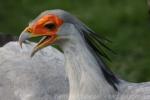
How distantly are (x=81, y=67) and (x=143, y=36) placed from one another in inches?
141

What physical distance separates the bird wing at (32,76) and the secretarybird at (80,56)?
2.48 ft

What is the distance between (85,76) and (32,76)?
1072 millimetres

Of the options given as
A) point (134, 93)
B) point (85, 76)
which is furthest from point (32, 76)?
point (134, 93)

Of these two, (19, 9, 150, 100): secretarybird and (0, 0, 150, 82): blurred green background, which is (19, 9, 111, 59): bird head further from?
(0, 0, 150, 82): blurred green background

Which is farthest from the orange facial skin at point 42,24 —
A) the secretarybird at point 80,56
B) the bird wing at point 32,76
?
the bird wing at point 32,76

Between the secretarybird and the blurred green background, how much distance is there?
2574 mm

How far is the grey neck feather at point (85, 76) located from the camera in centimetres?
585

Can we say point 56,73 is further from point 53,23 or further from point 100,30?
point 100,30

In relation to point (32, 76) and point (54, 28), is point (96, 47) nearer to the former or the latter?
point (54, 28)

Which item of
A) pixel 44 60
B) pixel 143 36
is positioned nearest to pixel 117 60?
pixel 143 36

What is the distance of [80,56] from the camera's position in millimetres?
5848

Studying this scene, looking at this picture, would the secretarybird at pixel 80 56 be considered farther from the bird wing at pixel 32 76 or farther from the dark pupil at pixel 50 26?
the bird wing at pixel 32 76

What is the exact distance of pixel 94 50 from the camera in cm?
591

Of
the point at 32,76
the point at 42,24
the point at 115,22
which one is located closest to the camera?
the point at 42,24
